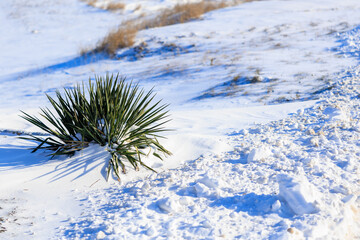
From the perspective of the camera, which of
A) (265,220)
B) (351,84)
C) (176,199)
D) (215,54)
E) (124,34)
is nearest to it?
(265,220)

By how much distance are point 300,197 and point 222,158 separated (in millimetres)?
1303

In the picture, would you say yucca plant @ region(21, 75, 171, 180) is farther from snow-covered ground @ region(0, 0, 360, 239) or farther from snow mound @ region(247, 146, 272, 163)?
snow mound @ region(247, 146, 272, 163)

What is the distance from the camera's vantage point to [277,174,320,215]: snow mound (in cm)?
312

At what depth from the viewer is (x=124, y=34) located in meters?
13.6

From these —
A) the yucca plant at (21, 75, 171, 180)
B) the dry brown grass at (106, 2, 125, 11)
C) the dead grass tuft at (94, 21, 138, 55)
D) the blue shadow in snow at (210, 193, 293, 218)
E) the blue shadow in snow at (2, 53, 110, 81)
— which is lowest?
the blue shadow in snow at (210, 193, 293, 218)

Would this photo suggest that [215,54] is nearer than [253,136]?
No

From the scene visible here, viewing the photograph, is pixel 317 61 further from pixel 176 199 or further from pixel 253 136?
pixel 176 199

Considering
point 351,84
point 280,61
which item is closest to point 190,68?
Answer: point 280,61

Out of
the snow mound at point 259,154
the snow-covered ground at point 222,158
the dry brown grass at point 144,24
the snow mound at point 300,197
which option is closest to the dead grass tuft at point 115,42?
the dry brown grass at point 144,24

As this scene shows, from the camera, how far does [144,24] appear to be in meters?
16.4

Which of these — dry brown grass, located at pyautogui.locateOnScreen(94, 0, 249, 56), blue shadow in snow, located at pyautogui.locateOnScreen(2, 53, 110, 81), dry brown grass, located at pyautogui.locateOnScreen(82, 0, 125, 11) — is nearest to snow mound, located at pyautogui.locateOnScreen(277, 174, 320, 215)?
blue shadow in snow, located at pyautogui.locateOnScreen(2, 53, 110, 81)

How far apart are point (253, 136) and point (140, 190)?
1926 mm

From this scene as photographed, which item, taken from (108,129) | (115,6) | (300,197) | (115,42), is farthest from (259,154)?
(115,6)

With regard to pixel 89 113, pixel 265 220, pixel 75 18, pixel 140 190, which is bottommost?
pixel 265 220
